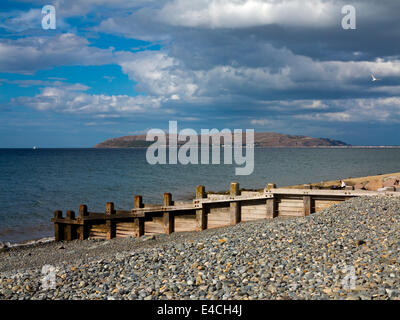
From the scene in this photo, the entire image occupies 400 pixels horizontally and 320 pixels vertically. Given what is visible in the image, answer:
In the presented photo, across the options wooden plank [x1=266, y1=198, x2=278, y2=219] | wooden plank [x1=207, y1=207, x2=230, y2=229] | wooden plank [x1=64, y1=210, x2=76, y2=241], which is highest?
wooden plank [x1=266, y1=198, x2=278, y2=219]

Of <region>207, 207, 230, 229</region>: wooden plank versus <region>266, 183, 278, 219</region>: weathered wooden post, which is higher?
<region>266, 183, 278, 219</region>: weathered wooden post

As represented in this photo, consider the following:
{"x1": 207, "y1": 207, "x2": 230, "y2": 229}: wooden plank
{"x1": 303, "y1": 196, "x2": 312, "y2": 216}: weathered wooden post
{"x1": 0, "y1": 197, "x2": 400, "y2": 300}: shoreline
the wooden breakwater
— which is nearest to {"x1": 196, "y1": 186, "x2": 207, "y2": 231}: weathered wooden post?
the wooden breakwater

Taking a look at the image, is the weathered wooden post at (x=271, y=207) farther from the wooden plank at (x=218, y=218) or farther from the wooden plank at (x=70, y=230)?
the wooden plank at (x=70, y=230)

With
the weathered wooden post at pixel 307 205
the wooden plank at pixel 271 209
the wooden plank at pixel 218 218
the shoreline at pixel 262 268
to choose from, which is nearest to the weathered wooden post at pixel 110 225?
the wooden plank at pixel 218 218

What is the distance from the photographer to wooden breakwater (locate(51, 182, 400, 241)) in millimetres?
15156

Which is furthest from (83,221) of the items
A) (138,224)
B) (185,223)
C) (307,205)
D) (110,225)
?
(307,205)

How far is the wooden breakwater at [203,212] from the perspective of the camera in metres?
15.2

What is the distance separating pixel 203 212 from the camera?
16.5 metres

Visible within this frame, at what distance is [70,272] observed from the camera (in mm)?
10273

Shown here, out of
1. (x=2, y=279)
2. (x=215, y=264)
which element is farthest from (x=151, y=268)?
(x=2, y=279)

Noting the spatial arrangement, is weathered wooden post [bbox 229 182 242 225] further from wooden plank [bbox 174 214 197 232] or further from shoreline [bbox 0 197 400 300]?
shoreline [bbox 0 197 400 300]

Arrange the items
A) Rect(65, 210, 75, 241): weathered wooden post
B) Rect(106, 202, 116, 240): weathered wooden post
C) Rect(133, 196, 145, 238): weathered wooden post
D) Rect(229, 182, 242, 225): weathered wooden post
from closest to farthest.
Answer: Rect(229, 182, 242, 225): weathered wooden post < Rect(133, 196, 145, 238): weathered wooden post < Rect(106, 202, 116, 240): weathered wooden post < Rect(65, 210, 75, 241): weathered wooden post
